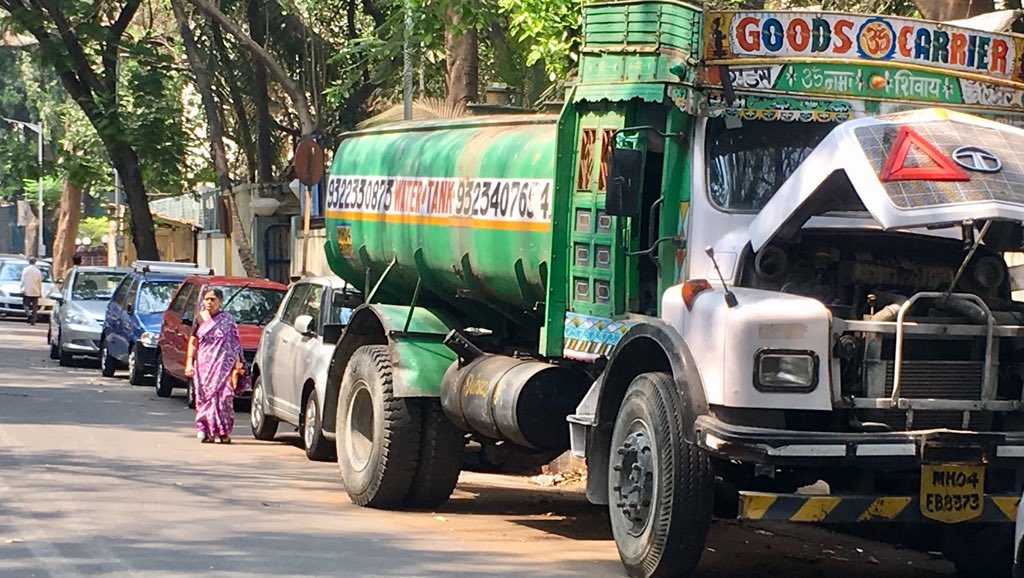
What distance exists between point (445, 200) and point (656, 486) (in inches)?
150

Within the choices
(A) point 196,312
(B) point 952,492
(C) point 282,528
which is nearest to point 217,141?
(A) point 196,312

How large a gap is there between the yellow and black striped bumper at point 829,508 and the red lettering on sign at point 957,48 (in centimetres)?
254

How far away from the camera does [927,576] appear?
9.64 metres

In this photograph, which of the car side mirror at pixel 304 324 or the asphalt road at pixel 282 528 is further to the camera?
the car side mirror at pixel 304 324

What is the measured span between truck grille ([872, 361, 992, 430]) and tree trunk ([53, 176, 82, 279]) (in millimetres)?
46538

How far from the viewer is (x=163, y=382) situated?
20.7 m

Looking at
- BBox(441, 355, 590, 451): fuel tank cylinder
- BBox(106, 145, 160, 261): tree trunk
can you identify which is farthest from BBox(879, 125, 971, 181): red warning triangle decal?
BBox(106, 145, 160, 261): tree trunk

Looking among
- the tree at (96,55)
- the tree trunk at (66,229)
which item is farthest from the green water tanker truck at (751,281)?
the tree trunk at (66,229)

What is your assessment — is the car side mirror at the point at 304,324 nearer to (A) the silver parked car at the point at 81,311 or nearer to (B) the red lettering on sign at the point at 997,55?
(B) the red lettering on sign at the point at 997,55

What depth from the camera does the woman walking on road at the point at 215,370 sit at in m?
15.9

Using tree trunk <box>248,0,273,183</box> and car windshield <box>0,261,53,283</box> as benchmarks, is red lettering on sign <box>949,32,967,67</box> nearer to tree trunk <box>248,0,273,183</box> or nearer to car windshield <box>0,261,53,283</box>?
tree trunk <box>248,0,273,183</box>

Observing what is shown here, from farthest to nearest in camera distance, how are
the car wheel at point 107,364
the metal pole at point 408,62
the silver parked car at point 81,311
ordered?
1. the silver parked car at point 81,311
2. the car wheel at point 107,364
3. the metal pole at point 408,62

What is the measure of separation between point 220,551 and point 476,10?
Answer: 9604 mm

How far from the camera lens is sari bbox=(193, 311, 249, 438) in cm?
1586
